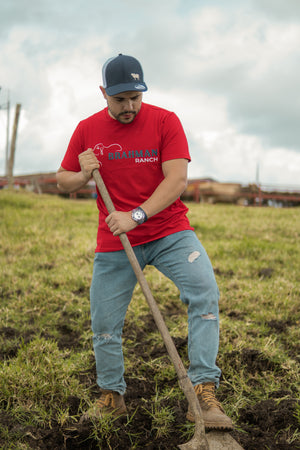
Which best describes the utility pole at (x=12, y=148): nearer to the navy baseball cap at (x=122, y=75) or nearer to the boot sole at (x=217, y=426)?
the navy baseball cap at (x=122, y=75)

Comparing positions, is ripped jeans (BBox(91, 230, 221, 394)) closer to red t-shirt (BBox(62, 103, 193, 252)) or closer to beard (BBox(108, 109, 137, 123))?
red t-shirt (BBox(62, 103, 193, 252))

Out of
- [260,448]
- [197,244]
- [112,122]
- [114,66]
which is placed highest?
[114,66]

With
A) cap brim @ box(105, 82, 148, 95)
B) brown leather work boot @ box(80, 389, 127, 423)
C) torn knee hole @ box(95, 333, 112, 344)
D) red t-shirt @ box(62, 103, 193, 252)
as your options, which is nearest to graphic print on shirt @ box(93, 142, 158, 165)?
red t-shirt @ box(62, 103, 193, 252)

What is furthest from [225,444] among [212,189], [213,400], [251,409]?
[212,189]

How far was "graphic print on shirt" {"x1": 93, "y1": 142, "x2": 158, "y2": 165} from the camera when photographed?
277 cm

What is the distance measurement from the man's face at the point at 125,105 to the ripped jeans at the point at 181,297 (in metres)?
0.77

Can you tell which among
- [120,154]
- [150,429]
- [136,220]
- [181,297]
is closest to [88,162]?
[120,154]

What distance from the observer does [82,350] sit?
3896mm

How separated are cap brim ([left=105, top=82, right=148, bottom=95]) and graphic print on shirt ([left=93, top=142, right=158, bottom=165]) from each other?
326mm

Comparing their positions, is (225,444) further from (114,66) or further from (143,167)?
(114,66)

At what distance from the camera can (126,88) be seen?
260cm

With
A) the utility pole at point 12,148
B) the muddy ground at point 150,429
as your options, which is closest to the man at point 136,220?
the muddy ground at point 150,429

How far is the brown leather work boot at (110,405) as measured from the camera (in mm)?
2873

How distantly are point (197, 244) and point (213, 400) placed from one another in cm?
91
